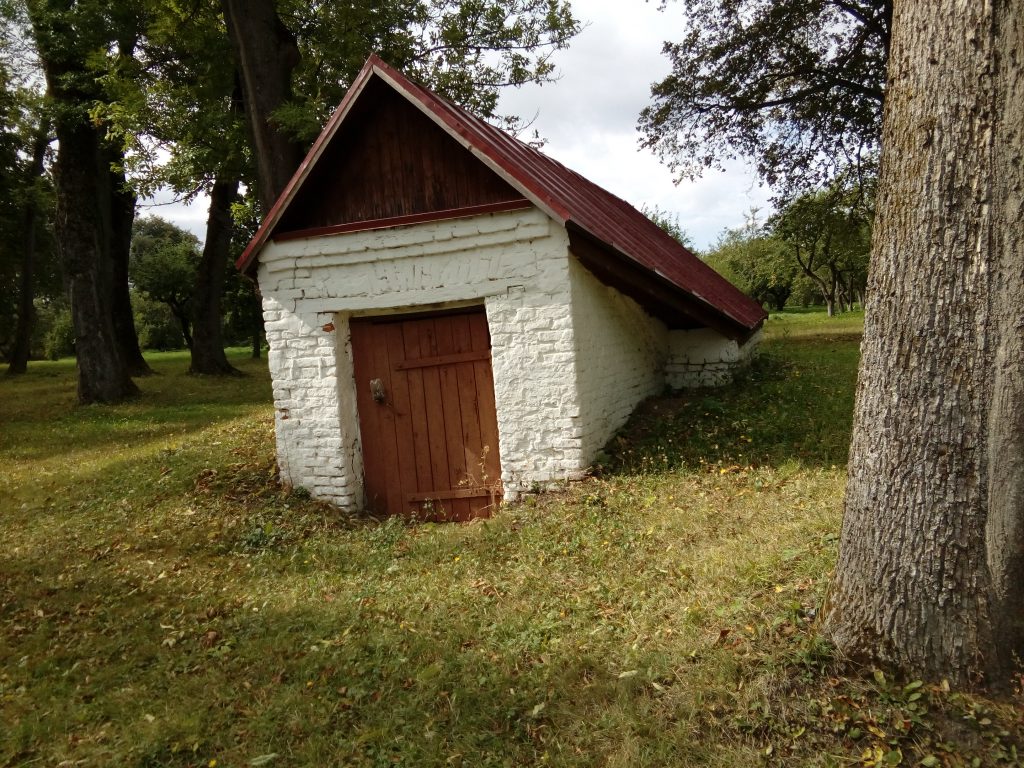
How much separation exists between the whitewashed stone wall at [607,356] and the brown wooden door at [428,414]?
3.26ft

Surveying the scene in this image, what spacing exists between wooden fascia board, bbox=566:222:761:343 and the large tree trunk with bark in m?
3.51

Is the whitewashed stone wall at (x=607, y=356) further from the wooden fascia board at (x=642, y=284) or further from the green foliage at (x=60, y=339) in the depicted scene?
the green foliage at (x=60, y=339)

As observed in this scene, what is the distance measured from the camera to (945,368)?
2.85 m

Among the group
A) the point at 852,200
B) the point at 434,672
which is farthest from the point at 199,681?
the point at 852,200

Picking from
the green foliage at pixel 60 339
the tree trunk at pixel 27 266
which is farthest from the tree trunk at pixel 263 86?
the green foliage at pixel 60 339

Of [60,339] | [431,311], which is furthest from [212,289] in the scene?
[60,339]

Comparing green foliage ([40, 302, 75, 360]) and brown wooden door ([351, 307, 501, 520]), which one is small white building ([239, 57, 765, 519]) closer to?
brown wooden door ([351, 307, 501, 520])

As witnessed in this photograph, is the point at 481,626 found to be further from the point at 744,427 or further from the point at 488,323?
the point at 744,427

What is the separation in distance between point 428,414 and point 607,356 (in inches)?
81.9

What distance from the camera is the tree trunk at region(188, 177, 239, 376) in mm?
18719

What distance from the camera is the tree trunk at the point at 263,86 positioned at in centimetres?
862

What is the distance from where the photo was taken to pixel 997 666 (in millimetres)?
3021

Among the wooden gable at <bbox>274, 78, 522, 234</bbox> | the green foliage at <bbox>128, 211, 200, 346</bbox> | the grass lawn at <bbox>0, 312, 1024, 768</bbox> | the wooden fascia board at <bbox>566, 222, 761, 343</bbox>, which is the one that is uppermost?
the green foliage at <bbox>128, 211, 200, 346</bbox>

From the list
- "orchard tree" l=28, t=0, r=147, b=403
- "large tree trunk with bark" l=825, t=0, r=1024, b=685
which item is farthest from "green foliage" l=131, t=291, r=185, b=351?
"large tree trunk with bark" l=825, t=0, r=1024, b=685
